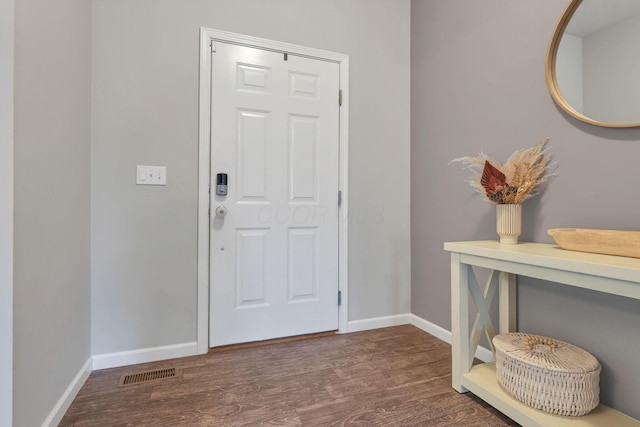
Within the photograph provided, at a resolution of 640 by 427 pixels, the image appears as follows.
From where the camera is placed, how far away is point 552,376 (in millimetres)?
1117

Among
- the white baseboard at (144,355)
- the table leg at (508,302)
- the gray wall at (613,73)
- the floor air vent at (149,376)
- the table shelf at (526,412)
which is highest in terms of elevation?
the gray wall at (613,73)

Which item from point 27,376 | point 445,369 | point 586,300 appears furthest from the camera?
point 445,369

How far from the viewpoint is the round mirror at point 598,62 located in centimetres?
117

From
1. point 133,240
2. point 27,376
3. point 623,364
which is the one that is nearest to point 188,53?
point 133,240

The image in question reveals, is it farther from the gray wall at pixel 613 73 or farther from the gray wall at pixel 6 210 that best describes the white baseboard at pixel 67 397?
the gray wall at pixel 613 73

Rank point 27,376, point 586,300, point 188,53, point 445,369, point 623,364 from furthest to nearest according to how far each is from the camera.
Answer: point 188,53 < point 445,369 < point 586,300 < point 623,364 < point 27,376

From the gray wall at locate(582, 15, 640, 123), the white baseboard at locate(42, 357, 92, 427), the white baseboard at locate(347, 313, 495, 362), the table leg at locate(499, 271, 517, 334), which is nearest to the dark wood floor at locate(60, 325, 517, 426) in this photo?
the white baseboard at locate(42, 357, 92, 427)

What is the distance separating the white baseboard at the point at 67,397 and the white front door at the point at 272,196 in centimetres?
64

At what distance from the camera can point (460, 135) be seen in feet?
6.36

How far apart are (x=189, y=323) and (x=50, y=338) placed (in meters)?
0.73

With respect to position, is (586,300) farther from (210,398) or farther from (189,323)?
(189,323)

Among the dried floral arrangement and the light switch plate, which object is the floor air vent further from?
the dried floral arrangement

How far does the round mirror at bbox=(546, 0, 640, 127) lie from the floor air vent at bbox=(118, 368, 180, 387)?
2324 millimetres

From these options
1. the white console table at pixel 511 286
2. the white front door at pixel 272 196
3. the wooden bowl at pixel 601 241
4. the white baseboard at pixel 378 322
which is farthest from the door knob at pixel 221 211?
the wooden bowl at pixel 601 241
